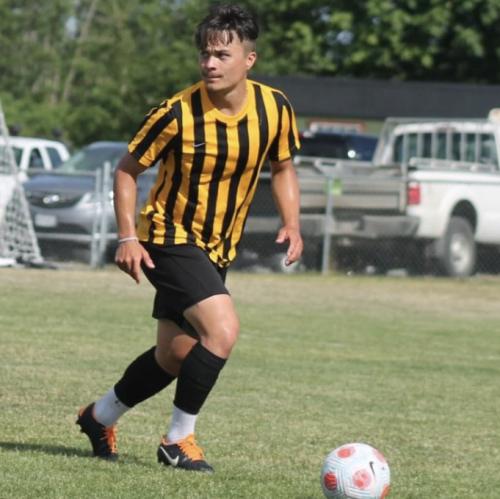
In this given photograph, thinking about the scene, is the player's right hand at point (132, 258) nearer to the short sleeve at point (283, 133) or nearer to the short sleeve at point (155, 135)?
the short sleeve at point (155, 135)

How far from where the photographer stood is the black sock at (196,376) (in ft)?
21.5

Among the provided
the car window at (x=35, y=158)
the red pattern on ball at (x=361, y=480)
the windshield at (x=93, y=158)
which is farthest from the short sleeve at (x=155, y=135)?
the car window at (x=35, y=158)

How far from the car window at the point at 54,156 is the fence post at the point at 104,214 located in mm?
6646

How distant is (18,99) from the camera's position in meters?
50.8

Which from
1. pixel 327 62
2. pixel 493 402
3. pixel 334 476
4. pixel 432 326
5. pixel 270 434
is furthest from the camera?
pixel 327 62

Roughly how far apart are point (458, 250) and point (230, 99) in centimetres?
1536

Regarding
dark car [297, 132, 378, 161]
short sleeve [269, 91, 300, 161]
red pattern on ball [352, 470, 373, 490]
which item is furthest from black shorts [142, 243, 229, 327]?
dark car [297, 132, 378, 161]

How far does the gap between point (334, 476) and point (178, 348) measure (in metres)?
1.09

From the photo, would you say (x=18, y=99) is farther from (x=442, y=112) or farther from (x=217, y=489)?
(x=217, y=489)

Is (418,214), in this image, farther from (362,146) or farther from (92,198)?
(362,146)

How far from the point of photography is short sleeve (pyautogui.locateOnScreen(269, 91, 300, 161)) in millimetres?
6836

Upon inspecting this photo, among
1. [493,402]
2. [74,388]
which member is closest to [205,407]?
[74,388]

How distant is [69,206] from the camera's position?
21484 mm

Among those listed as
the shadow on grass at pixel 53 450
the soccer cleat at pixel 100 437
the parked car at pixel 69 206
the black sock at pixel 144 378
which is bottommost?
the parked car at pixel 69 206
